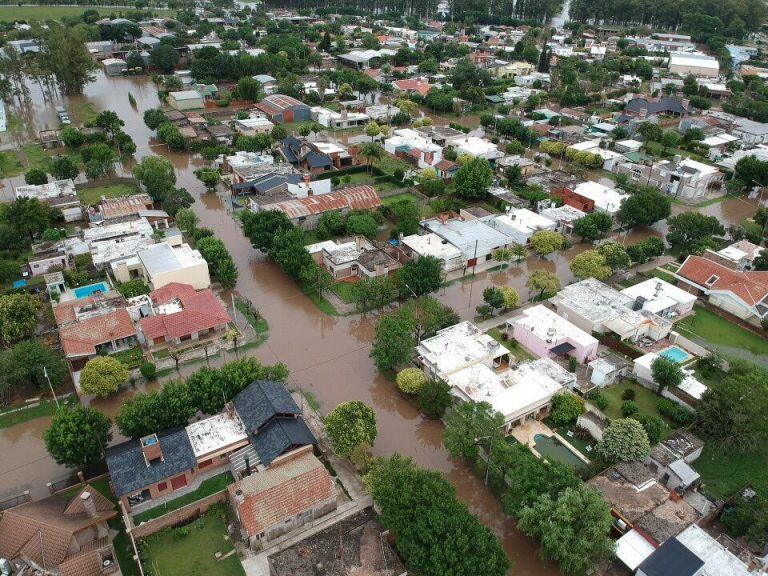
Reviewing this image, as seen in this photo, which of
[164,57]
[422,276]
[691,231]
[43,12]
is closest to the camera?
[422,276]

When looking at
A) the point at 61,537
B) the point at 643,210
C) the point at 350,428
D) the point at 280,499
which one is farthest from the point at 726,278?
the point at 61,537

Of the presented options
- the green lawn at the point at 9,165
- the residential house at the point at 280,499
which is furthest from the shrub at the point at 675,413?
the green lawn at the point at 9,165

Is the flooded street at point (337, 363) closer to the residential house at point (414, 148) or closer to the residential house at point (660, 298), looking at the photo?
the residential house at point (660, 298)

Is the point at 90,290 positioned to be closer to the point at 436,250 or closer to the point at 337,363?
the point at 337,363

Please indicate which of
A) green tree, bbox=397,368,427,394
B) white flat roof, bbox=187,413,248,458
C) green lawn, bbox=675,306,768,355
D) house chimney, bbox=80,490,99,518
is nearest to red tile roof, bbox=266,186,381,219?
green tree, bbox=397,368,427,394

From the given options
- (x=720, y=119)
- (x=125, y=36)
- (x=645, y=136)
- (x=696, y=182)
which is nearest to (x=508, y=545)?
(x=696, y=182)

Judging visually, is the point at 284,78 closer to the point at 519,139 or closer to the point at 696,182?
the point at 519,139
